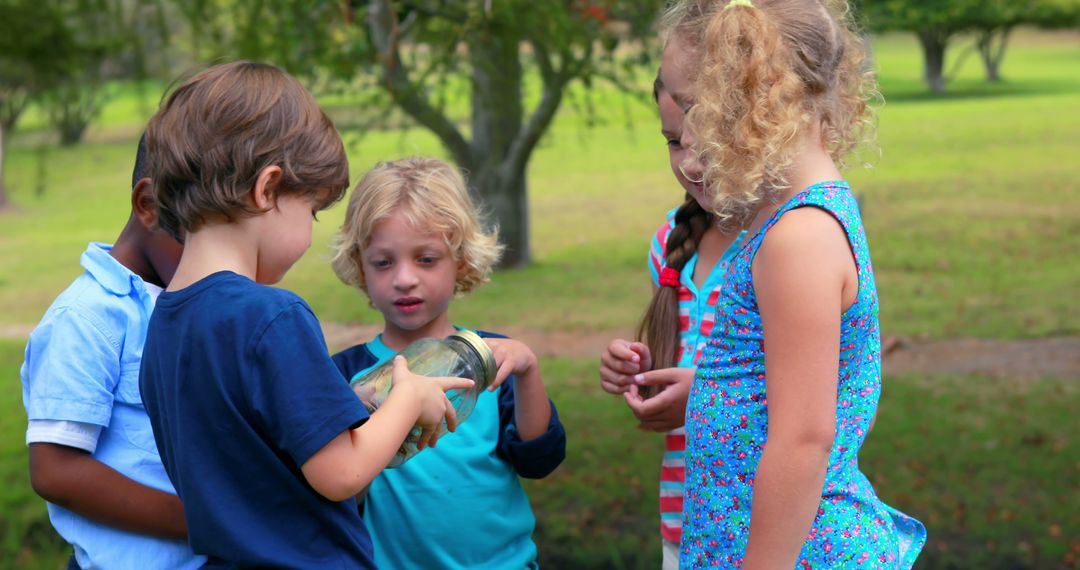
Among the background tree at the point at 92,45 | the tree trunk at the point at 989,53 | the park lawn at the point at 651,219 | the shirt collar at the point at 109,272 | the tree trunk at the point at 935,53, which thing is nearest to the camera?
the shirt collar at the point at 109,272

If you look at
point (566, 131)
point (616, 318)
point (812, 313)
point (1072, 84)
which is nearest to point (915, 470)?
point (812, 313)

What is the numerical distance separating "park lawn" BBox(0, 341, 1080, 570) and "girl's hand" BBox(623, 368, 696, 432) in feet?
8.32

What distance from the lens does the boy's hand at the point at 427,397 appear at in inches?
73.0

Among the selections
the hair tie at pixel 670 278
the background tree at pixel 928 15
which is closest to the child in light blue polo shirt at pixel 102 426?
the hair tie at pixel 670 278

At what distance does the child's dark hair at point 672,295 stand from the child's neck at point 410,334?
1.51 ft

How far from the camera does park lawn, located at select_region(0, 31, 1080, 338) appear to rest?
10.7 m

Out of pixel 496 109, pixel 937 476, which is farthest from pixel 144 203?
pixel 937 476

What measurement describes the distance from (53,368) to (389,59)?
3180 mm

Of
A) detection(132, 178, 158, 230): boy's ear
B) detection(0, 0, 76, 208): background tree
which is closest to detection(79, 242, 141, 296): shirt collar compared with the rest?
detection(132, 178, 158, 230): boy's ear

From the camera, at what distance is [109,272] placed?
7.29 feet

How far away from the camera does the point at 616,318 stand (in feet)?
35.9

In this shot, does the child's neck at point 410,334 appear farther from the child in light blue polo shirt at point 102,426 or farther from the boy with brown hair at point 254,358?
the boy with brown hair at point 254,358

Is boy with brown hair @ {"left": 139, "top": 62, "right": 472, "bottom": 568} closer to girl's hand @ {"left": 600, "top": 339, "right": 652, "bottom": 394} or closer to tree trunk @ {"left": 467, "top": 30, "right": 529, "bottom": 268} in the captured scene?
girl's hand @ {"left": 600, "top": 339, "right": 652, "bottom": 394}

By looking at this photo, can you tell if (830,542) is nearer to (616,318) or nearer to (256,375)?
(256,375)
